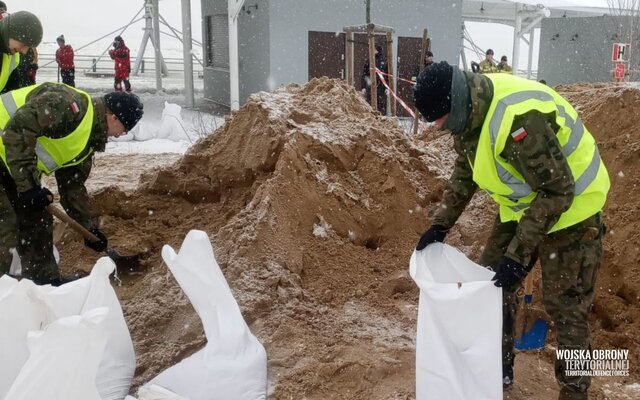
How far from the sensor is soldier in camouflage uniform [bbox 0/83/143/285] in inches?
126

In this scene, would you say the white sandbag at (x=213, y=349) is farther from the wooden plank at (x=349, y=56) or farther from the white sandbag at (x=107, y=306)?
the wooden plank at (x=349, y=56)

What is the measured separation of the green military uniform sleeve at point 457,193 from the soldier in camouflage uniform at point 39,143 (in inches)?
70.6

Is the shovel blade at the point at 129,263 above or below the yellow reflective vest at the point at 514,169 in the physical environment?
below

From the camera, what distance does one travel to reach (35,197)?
10.9 ft

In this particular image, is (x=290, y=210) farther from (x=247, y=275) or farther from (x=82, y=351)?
(x=82, y=351)

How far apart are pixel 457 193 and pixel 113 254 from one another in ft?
8.30

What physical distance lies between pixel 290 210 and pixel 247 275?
611 millimetres

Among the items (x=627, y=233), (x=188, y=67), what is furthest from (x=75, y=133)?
(x=188, y=67)

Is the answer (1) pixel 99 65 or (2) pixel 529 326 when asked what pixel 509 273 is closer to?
(2) pixel 529 326

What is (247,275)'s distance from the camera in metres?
3.40

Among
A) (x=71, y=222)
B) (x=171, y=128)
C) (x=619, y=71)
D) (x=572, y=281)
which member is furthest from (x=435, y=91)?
(x=619, y=71)

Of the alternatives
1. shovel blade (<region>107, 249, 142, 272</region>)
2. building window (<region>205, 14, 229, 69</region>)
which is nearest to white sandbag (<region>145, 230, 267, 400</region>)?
shovel blade (<region>107, 249, 142, 272</region>)

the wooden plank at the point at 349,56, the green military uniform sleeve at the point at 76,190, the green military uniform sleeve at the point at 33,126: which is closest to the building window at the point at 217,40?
the wooden plank at the point at 349,56

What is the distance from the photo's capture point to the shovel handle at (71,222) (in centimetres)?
359
